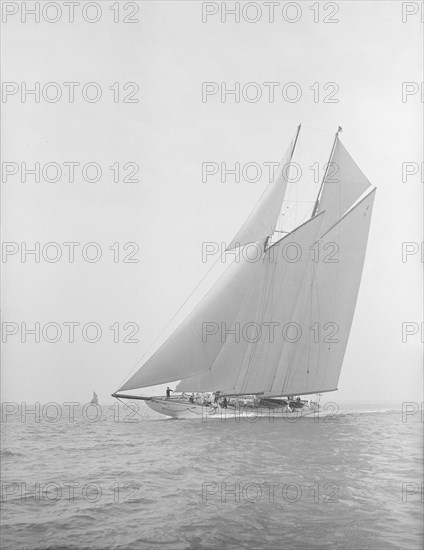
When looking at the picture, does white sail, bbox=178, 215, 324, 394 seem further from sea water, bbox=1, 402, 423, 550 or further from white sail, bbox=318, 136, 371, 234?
sea water, bbox=1, 402, 423, 550

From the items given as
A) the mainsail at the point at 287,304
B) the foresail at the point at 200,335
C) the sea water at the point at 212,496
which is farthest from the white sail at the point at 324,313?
the sea water at the point at 212,496

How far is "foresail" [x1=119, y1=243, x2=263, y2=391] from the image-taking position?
34000mm

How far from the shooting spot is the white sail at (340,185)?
4669 cm

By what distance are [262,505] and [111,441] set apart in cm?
1630

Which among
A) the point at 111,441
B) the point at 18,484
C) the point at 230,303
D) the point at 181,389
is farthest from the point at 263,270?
the point at 18,484

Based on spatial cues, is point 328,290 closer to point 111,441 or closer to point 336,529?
point 111,441

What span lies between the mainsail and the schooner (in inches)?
2.9

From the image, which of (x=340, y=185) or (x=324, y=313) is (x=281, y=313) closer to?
(x=324, y=313)

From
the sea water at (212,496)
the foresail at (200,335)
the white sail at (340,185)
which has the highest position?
the white sail at (340,185)

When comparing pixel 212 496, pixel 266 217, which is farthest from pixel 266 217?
pixel 212 496

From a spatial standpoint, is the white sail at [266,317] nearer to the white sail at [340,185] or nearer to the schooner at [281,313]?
the schooner at [281,313]

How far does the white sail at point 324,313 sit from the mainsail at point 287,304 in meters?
0.08

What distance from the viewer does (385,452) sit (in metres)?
23.5

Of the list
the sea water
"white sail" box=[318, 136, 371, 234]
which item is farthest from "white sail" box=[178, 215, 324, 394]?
the sea water
